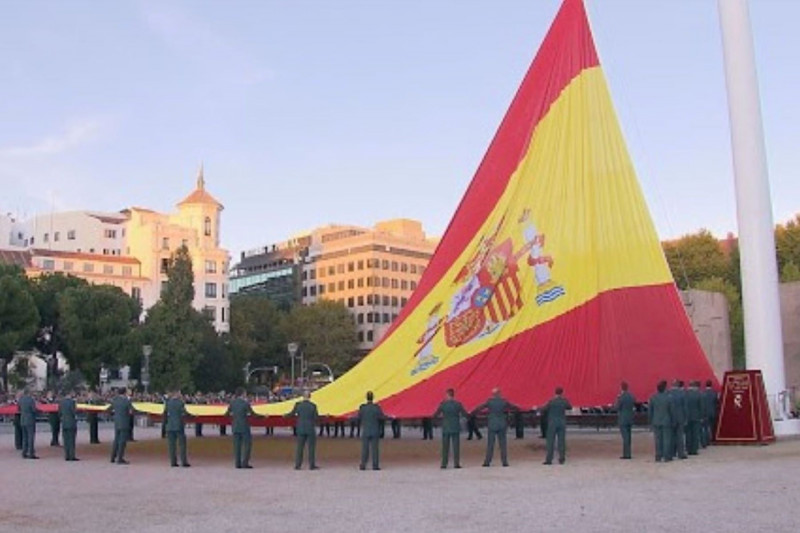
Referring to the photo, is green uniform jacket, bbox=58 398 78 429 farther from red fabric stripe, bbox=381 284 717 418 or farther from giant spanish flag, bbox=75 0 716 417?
red fabric stripe, bbox=381 284 717 418

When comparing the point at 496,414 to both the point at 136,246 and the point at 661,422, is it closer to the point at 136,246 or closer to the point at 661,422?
the point at 661,422

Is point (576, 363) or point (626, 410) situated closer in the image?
point (626, 410)

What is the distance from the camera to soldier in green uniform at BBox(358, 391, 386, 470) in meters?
17.0

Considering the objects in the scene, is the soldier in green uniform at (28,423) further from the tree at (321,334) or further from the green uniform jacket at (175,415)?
the tree at (321,334)

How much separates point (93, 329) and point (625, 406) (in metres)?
49.7

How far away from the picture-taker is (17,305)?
5584 cm

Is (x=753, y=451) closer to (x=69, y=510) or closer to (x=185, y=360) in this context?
(x=69, y=510)

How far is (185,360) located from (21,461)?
4699 centimetres

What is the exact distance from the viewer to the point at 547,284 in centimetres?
1927

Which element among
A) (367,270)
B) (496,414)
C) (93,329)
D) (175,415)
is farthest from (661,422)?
(367,270)

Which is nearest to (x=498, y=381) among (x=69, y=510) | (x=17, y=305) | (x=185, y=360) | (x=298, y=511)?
(x=298, y=511)

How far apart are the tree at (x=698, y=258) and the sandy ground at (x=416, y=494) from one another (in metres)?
50.2

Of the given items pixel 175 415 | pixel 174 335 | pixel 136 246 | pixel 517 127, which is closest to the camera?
pixel 175 415

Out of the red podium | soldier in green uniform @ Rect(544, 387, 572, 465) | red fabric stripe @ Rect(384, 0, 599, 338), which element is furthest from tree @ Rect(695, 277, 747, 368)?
soldier in green uniform @ Rect(544, 387, 572, 465)
